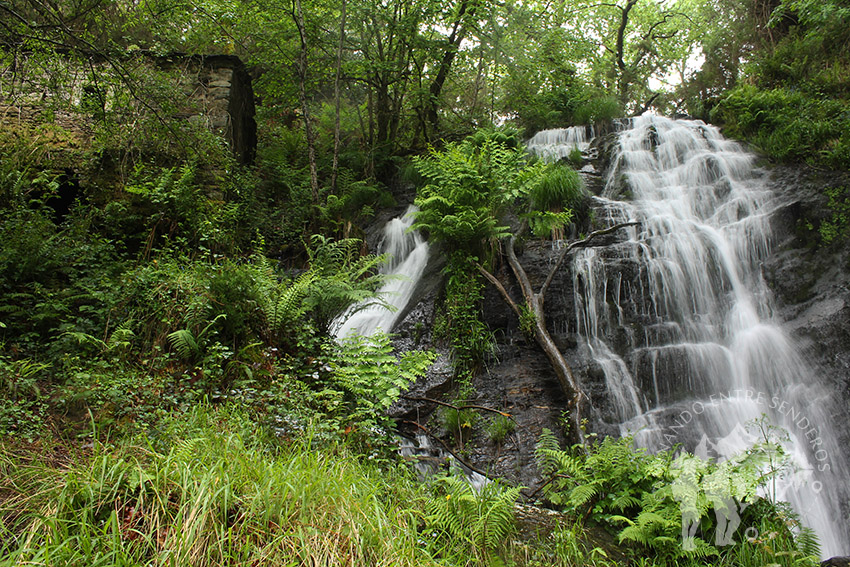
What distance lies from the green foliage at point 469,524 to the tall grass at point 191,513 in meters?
0.20

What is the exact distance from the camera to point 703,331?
5.98 metres

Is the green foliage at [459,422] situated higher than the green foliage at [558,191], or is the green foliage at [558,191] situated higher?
the green foliage at [558,191]

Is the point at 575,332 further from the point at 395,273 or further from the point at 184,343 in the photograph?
the point at 184,343

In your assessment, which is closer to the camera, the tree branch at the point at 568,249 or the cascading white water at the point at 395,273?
the tree branch at the point at 568,249

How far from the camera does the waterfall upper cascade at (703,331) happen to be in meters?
4.74

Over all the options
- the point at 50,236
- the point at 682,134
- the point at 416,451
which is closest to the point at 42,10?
the point at 50,236

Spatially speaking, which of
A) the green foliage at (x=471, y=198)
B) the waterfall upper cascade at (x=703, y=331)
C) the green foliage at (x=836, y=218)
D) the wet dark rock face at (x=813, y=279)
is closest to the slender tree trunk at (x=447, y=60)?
the green foliage at (x=471, y=198)

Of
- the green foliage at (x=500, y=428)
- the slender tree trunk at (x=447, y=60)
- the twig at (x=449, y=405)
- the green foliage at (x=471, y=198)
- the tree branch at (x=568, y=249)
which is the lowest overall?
the green foliage at (x=500, y=428)

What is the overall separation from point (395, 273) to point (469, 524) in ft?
19.7

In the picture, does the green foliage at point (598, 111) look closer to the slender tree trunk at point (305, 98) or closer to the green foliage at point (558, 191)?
the green foliage at point (558, 191)

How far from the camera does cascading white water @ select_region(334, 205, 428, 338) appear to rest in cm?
720

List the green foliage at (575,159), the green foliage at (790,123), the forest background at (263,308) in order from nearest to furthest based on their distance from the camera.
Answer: the forest background at (263,308), the green foliage at (790,123), the green foliage at (575,159)

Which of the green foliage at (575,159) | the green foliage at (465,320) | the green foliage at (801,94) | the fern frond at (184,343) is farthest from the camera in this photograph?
the green foliage at (575,159)

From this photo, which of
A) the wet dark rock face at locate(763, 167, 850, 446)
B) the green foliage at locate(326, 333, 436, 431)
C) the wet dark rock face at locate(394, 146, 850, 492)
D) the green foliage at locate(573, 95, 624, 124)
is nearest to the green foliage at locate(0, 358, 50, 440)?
the green foliage at locate(326, 333, 436, 431)
